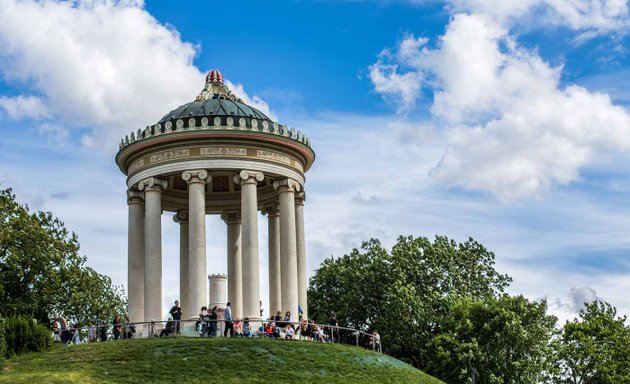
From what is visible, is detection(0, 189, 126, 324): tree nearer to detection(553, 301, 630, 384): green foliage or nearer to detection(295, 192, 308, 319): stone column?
detection(295, 192, 308, 319): stone column

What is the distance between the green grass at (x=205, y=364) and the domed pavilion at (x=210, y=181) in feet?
23.1

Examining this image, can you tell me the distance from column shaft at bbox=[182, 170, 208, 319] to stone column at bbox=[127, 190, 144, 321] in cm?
385

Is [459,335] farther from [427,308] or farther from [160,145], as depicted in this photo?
[160,145]

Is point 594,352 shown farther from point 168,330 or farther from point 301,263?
point 168,330

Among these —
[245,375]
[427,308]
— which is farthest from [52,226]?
[245,375]

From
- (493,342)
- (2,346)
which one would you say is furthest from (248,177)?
(493,342)

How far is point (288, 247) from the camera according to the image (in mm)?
56250

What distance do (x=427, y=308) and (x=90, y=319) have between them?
25497 millimetres

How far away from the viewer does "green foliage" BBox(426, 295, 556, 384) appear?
66750mm

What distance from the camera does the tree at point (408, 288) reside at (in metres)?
72.3

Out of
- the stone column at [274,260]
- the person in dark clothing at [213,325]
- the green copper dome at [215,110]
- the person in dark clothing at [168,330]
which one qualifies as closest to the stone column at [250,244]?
the person in dark clothing at [213,325]

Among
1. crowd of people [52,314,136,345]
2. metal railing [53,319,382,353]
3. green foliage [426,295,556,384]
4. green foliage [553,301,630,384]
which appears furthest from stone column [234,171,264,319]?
green foliage [553,301,630,384]

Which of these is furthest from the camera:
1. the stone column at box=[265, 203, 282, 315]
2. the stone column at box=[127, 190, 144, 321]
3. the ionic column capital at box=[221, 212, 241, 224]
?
the ionic column capital at box=[221, 212, 241, 224]

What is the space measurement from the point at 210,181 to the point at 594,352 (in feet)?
112
